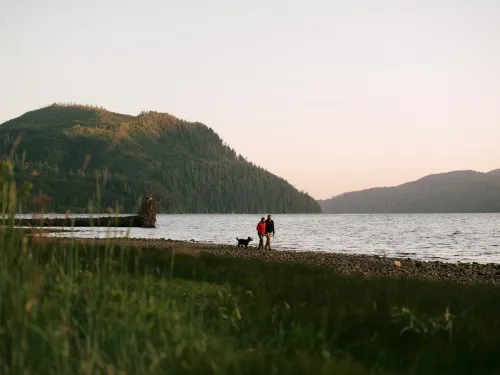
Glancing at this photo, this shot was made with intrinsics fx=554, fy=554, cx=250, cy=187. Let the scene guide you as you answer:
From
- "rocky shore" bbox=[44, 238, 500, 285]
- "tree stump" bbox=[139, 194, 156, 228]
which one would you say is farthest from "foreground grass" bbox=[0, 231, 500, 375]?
"tree stump" bbox=[139, 194, 156, 228]

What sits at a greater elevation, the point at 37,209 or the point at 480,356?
the point at 37,209

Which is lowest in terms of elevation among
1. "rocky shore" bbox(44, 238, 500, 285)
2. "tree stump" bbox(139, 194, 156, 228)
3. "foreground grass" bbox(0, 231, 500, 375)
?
"rocky shore" bbox(44, 238, 500, 285)

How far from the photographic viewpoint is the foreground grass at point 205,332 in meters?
4.83

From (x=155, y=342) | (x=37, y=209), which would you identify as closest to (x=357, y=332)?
(x=155, y=342)

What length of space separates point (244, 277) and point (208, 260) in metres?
4.42

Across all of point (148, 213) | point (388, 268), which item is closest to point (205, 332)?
point (388, 268)

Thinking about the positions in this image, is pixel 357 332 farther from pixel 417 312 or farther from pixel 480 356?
pixel 417 312

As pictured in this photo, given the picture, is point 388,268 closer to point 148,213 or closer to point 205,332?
point 205,332

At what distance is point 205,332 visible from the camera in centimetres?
676

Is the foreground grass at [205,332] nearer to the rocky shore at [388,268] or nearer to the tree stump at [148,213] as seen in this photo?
the rocky shore at [388,268]

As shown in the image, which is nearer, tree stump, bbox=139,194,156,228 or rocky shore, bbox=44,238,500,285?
rocky shore, bbox=44,238,500,285

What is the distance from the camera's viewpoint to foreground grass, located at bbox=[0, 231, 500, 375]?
4.83 m

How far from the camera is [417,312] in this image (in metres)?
9.70

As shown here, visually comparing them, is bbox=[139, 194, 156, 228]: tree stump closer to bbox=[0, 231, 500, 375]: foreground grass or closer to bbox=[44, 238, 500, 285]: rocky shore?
bbox=[44, 238, 500, 285]: rocky shore
